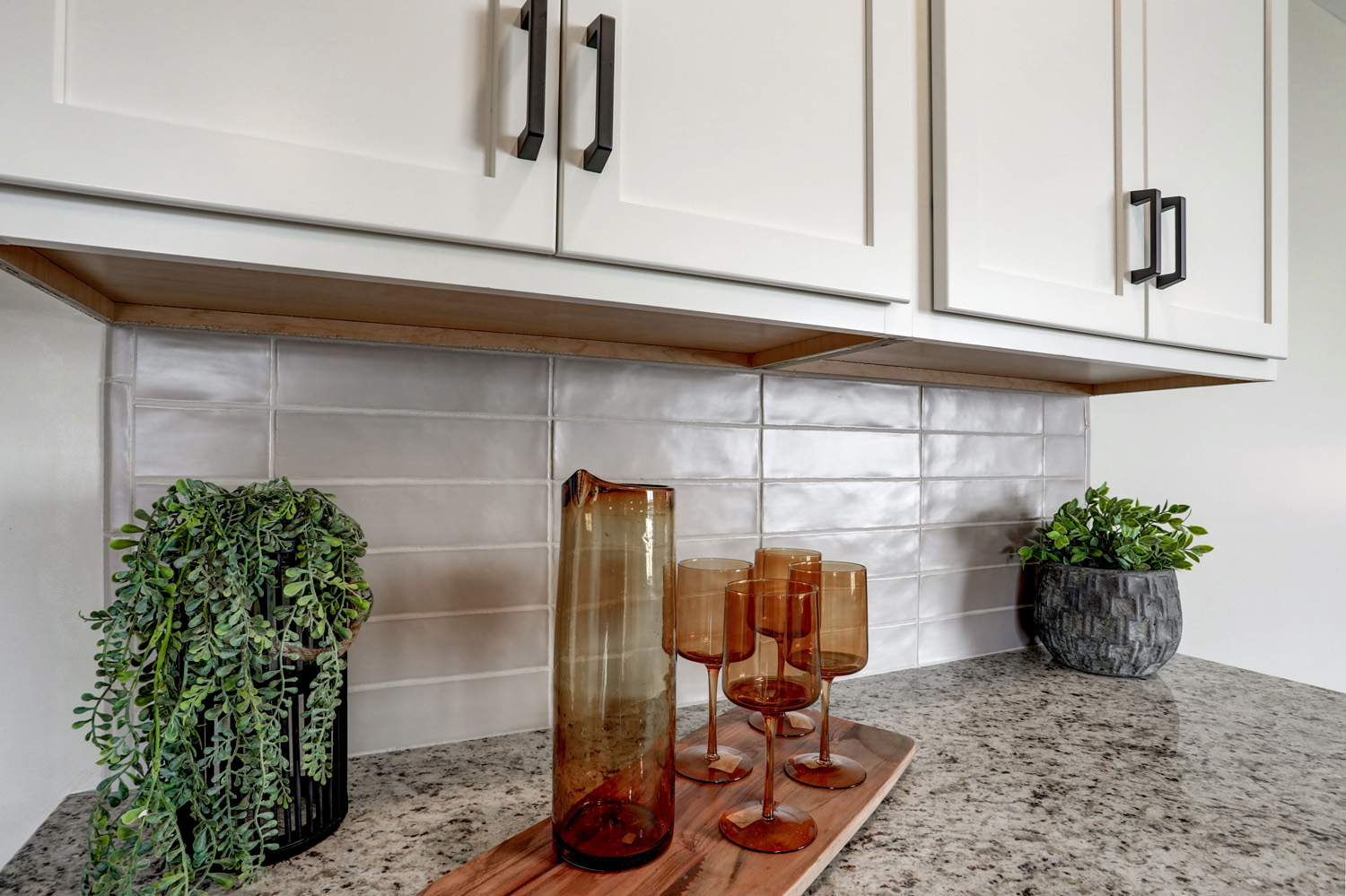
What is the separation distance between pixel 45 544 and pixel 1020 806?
3.51ft

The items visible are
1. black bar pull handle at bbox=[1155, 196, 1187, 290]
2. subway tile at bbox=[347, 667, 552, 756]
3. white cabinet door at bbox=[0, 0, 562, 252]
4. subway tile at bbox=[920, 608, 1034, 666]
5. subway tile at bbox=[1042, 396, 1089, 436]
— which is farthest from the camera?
subway tile at bbox=[1042, 396, 1089, 436]

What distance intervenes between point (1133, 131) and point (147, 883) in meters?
1.48

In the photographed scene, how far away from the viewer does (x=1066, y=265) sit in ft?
3.15

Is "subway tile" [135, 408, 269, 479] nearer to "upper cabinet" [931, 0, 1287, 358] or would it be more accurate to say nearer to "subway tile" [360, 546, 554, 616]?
"subway tile" [360, 546, 554, 616]

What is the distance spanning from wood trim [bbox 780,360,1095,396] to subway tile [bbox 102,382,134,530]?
0.90 m

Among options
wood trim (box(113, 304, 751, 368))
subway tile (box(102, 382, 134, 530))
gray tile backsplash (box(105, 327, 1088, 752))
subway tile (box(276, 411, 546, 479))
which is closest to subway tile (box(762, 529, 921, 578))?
gray tile backsplash (box(105, 327, 1088, 752))

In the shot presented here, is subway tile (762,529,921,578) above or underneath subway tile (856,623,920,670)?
above

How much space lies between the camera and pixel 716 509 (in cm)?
112

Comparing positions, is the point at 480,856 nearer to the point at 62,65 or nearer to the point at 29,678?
the point at 29,678

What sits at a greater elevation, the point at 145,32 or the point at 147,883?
the point at 145,32

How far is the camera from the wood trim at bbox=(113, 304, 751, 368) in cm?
80

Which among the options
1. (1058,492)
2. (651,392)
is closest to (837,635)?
(651,392)

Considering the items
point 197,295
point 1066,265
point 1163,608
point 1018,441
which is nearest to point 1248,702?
point 1163,608

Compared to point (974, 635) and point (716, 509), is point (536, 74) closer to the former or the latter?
point (716, 509)
